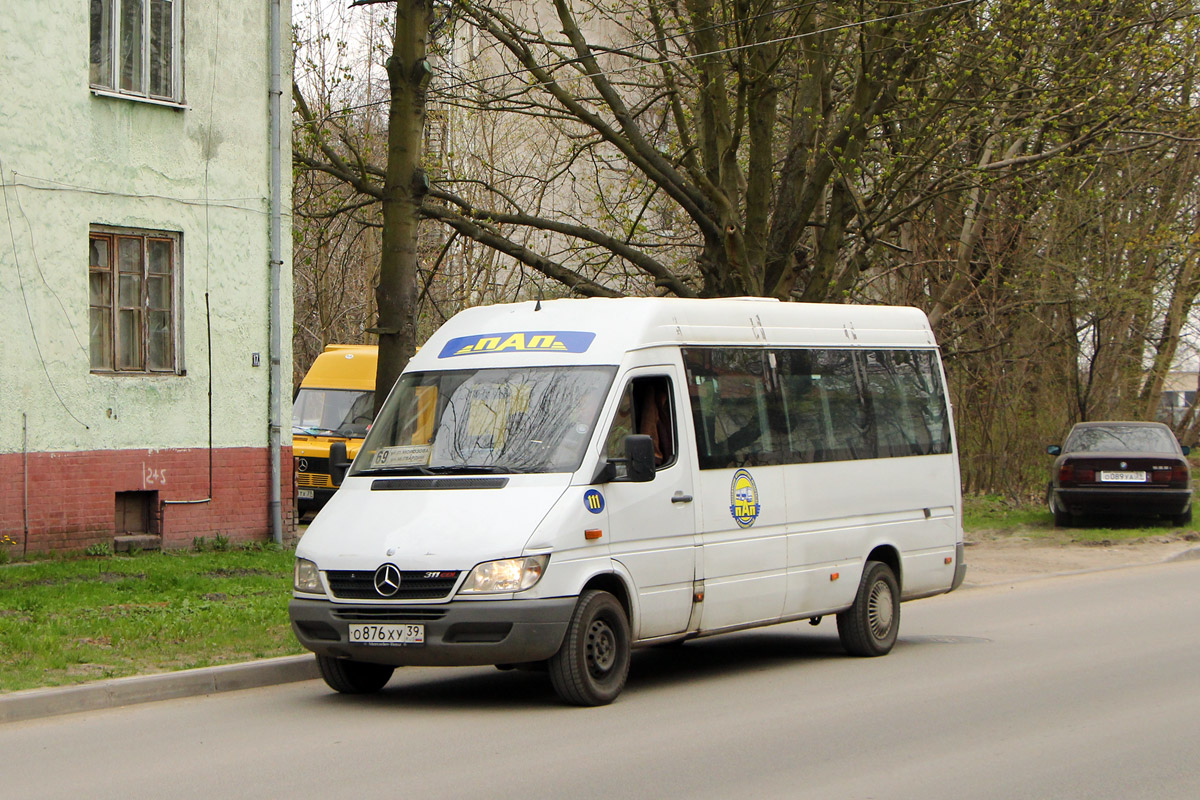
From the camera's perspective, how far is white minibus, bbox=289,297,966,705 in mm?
8172

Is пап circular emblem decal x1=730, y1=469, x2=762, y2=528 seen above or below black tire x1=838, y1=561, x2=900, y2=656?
above

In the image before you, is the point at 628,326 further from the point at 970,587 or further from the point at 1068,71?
the point at 1068,71

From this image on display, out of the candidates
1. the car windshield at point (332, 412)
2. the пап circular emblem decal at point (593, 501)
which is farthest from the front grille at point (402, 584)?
the car windshield at point (332, 412)

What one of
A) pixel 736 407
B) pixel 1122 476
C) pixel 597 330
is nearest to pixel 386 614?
pixel 597 330

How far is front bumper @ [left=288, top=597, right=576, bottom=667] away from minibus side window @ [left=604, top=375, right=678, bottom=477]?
4.40ft

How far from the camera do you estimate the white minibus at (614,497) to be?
8.17m

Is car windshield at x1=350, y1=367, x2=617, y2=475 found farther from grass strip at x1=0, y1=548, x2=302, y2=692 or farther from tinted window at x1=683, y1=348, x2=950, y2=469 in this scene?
grass strip at x1=0, y1=548, x2=302, y2=692

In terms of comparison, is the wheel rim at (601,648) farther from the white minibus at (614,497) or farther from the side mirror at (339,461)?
the side mirror at (339,461)

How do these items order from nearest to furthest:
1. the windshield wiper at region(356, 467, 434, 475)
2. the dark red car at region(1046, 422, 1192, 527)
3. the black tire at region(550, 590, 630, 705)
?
the black tire at region(550, 590, 630, 705), the windshield wiper at region(356, 467, 434, 475), the dark red car at region(1046, 422, 1192, 527)

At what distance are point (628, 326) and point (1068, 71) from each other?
1110 cm

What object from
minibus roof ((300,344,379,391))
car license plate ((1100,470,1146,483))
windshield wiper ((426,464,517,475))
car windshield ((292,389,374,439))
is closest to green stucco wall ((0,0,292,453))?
car windshield ((292,389,374,439))

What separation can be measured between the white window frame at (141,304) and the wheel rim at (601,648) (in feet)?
30.4

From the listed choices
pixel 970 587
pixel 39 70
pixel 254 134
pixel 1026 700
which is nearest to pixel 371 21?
pixel 254 134

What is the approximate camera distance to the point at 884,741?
7492mm
